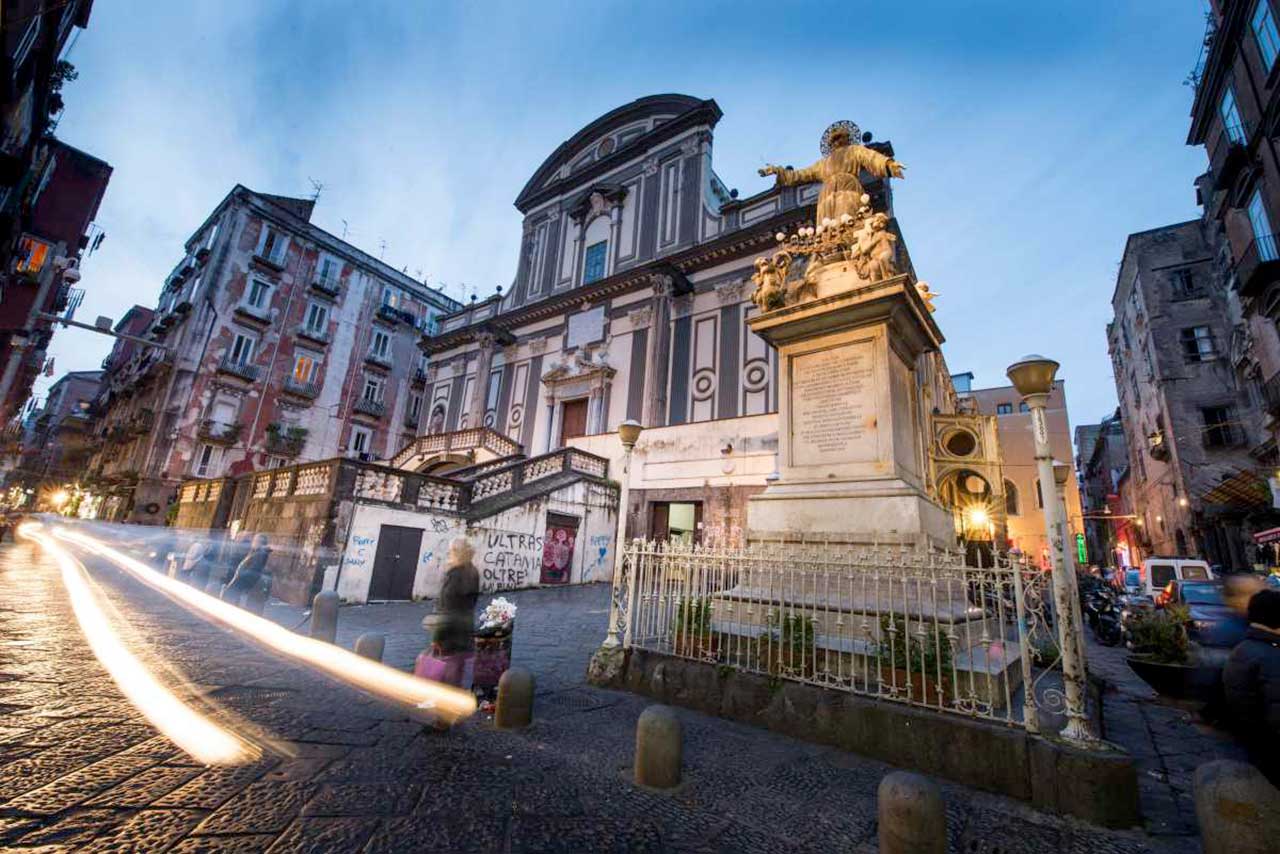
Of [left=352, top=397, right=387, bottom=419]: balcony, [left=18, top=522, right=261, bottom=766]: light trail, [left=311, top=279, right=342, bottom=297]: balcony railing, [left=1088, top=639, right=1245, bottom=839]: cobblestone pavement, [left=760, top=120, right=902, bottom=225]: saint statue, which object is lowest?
[left=18, top=522, right=261, bottom=766]: light trail

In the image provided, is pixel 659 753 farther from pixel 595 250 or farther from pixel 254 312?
pixel 254 312

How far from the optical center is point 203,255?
29.0 meters

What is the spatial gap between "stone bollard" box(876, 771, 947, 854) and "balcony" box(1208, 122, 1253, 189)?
2453 cm

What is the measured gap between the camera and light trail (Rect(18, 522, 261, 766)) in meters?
3.04

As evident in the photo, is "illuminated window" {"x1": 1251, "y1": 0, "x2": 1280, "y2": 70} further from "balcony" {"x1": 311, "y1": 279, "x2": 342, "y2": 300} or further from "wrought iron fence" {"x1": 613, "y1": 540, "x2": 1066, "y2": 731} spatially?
"balcony" {"x1": 311, "y1": 279, "x2": 342, "y2": 300}

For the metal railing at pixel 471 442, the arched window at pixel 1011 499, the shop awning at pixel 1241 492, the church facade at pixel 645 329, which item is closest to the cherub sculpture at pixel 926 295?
the church facade at pixel 645 329

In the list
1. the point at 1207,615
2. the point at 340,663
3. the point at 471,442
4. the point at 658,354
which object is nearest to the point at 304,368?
the point at 471,442

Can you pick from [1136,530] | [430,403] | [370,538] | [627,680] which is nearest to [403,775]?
[627,680]

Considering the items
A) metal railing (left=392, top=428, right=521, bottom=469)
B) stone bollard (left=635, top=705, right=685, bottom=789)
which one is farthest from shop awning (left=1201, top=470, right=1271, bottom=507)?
metal railing (left=392, top=428, right=521, bottom=469)

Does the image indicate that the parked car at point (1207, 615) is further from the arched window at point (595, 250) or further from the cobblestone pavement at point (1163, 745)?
the arched window at point (595, 250)

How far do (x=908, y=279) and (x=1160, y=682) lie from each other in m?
4.97

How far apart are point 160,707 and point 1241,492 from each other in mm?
29175

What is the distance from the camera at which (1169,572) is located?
46.3 feet

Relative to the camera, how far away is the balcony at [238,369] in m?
26.5
